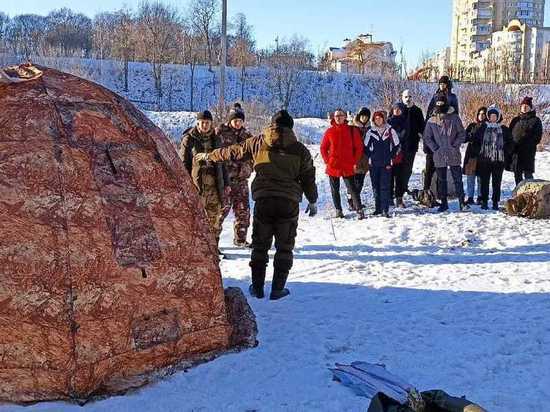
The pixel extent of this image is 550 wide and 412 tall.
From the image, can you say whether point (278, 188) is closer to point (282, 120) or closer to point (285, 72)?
point (282, 120)

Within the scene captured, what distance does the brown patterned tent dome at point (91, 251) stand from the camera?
4020 millimetres

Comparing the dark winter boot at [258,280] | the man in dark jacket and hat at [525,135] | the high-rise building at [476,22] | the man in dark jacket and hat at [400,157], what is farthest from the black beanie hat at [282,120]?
the high-rise building at [476,22]

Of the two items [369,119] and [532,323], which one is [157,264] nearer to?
[532,323]

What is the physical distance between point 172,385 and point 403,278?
3.45m

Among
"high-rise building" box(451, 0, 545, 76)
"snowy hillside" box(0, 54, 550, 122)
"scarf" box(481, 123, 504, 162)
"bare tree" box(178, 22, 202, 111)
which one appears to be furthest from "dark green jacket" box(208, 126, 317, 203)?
"high-rise building" box(451, 0, 545, 76)

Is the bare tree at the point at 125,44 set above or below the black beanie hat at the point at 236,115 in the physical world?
above

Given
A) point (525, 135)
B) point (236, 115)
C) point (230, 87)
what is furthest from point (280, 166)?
point (230, 87)

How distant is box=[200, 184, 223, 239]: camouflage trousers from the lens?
758 centimetres

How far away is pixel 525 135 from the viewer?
34.9ft

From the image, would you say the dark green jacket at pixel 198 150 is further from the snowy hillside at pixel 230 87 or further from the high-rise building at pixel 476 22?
the high-rise building at pixel 476 22

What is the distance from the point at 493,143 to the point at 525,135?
96 centimetres

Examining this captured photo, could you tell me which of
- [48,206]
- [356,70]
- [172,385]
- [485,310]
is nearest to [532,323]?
[485,310]

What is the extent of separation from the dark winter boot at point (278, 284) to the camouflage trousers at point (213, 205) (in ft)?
5.03

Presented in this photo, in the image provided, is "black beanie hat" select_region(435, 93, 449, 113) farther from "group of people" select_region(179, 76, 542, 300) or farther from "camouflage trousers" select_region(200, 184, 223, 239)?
"camouflage trousers" select_region(200, 184, 223, 239)
